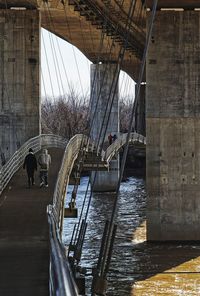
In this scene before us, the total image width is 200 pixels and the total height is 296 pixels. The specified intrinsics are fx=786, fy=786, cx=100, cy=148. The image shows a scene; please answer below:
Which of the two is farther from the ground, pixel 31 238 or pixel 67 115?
pixel 67 115

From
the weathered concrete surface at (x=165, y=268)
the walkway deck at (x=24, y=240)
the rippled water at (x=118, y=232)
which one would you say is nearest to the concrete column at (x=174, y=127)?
the weathered concrete surface at (x=165, y=268)

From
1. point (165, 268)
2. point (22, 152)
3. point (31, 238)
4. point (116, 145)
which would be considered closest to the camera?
point (31, 238)

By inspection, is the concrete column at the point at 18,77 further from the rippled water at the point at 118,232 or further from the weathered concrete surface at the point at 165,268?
the weathered concrete surface at the point at 165,268

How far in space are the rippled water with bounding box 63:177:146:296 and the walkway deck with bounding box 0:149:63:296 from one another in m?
3.58

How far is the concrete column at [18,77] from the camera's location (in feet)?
113

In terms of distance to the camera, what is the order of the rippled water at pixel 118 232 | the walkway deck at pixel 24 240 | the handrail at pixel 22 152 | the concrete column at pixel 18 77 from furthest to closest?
the concrete column at pixel 18 77, the rippled water at pixel 118 232, the handrail at pixel 22 152, the walkway deck at pixel 24 240

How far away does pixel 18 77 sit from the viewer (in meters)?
34.8

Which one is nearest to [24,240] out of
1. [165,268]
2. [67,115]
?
[165,268]

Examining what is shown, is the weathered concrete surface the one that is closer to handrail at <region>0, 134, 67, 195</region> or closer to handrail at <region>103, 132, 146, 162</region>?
handrail at <region>0, 134, 67, 195</region>

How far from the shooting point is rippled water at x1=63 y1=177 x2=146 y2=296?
78.8ft

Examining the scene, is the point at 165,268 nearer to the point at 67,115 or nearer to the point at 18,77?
the point at 18,77

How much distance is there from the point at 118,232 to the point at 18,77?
8145 mm

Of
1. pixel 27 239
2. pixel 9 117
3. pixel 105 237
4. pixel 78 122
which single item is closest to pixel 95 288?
pixel 105 237

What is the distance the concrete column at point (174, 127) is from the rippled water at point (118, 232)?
6.97ft
